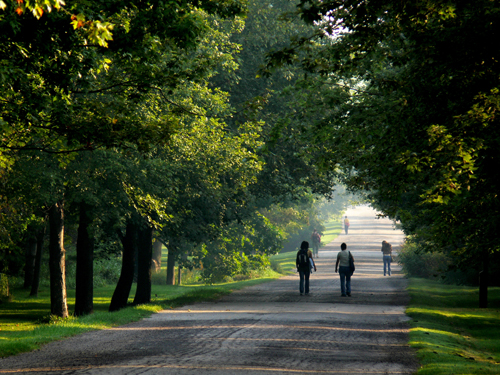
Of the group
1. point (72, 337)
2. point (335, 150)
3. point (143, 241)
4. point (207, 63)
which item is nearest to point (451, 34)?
point (335, 150)

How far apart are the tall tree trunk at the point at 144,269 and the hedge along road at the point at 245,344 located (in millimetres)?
3005

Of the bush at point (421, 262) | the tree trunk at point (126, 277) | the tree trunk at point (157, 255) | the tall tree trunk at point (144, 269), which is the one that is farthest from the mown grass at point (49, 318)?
the bush at point (421, 262)

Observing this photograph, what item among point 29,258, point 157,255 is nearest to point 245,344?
point 29,258

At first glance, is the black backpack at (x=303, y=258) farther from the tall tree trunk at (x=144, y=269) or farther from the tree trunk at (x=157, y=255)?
the tree trunk at (x=157, y=255)

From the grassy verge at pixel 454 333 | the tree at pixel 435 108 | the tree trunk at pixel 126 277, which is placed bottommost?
the grassy verge at pixel 454 333

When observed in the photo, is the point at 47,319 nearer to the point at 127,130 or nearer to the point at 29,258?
the point at 127,130

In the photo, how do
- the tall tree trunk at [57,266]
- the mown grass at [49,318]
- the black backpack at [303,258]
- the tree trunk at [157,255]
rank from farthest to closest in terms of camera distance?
the tree trunk at [157,255]
the black backpack at [303,258]
the tall tree trunk at [57,266]
the mown grass at [49,318]

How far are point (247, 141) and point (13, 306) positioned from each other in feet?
39.6

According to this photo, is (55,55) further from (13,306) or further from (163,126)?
(13,306)

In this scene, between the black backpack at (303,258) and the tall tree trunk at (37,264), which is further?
the tall tree trunk at (37,264)

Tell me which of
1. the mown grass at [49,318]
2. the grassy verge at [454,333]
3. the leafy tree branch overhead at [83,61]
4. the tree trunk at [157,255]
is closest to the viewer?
the leafy tree branch overhead at [83,61]

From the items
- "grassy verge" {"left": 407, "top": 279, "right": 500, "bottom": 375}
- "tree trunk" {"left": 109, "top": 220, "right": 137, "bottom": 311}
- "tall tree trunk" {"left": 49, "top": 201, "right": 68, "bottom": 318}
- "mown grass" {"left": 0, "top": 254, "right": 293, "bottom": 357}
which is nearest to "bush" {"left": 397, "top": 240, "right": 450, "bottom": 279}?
"grassy verge" {"left": 407, "top": 279, "right": 500, "bottom": 375}

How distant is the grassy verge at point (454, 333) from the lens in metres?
9.17

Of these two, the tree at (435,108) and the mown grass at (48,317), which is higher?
the tree at (435,108)
